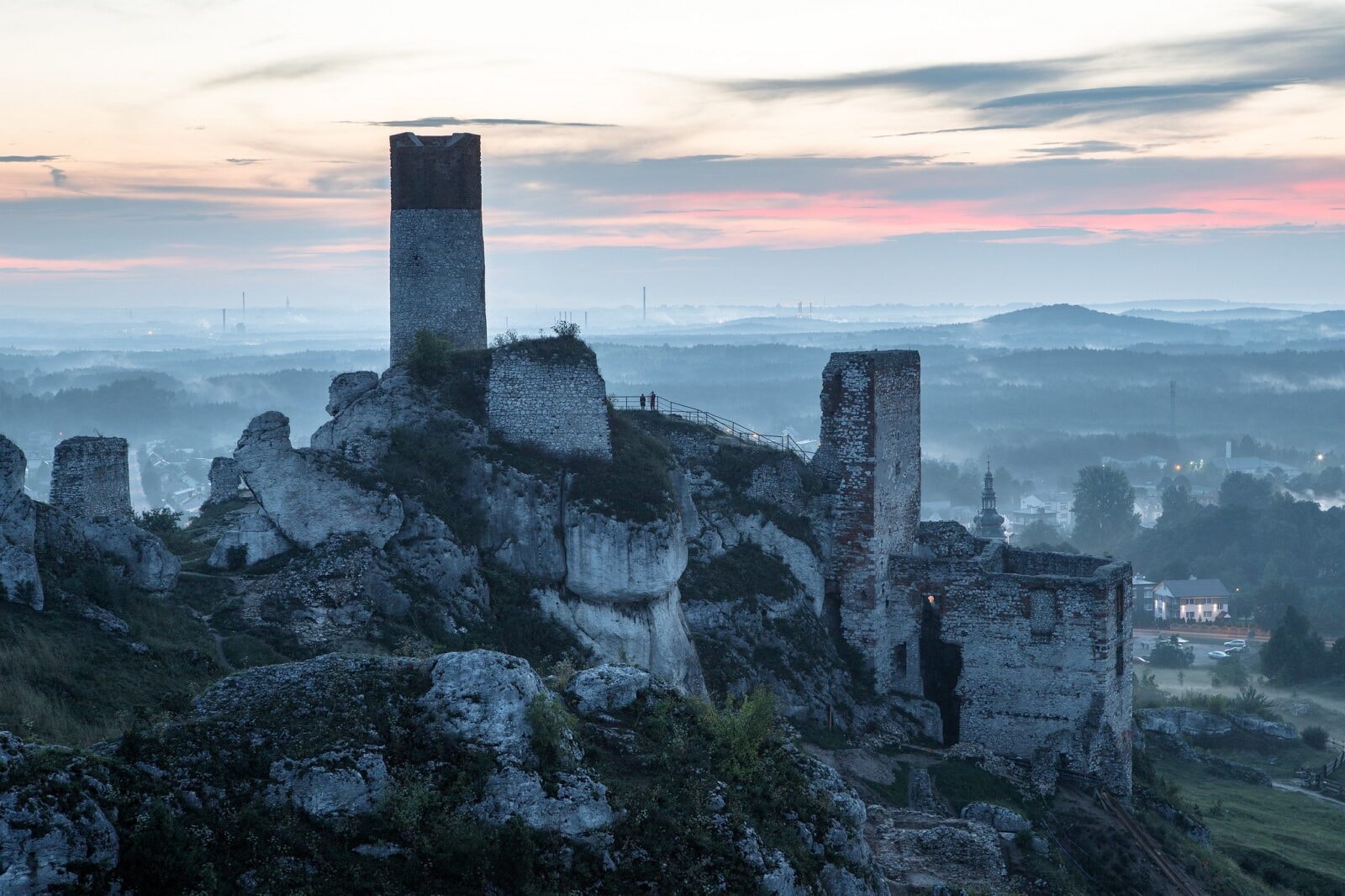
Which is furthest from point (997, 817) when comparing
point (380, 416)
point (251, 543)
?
point (251, 543)

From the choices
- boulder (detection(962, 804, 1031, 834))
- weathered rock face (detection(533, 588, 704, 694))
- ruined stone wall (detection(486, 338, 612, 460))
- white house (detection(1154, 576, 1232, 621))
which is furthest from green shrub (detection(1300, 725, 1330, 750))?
white house (detection(1154, 576, 1232, 621))

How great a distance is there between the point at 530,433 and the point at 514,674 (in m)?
14.8

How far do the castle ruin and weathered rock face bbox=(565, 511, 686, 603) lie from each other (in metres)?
8.42

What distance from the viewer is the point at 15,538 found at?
71.0 feet

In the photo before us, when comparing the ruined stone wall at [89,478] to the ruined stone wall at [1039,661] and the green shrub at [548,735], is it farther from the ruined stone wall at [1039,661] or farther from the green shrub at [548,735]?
the ruined stone wall at [1039,661]

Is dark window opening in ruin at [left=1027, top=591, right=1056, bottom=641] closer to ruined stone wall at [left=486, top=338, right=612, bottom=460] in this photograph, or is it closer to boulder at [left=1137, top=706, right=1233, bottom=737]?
ruined stone wall at [left=486, top=338, right=612, bottom=460]

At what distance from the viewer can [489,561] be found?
30750 millimetres

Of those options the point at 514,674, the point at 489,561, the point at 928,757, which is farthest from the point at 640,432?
the point at 514,674

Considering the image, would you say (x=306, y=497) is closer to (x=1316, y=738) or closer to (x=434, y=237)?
(x=434, y=237)

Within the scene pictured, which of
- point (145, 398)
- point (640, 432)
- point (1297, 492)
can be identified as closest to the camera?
point (640, 432)

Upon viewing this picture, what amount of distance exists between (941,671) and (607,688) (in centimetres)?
1984

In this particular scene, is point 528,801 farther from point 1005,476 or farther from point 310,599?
point 1005,476

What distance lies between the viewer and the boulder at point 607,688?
1962 cm

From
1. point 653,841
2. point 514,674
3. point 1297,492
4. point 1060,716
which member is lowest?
point 1297,492
